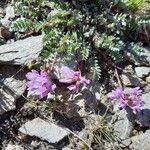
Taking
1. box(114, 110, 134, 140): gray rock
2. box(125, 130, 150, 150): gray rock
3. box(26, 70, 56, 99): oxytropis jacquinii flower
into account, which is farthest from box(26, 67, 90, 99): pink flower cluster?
box(125, 130, 150, 150): gray rock

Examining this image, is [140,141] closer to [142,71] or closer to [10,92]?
[142,71]

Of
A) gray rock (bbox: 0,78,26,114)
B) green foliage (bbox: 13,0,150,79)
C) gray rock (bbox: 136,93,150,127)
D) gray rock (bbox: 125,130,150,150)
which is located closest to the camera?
gray rock (bbox: 125,130,150,150)

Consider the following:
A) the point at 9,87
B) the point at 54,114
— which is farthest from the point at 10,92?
the point at 54,114

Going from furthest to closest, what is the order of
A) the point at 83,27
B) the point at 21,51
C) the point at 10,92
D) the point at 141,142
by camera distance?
the point at 83,27, the point at 21,51, the point at 10,92, the point at 141,142

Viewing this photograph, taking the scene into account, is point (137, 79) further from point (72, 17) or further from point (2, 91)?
point (2, 91)

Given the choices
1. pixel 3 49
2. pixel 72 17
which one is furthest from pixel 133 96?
pixel 3 49

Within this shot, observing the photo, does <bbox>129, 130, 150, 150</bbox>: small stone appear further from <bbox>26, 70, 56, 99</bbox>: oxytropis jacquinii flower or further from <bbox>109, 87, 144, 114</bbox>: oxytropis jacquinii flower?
<bbox>26, 70, 56, 99</bbox>: oxytropis jacquinii flower
